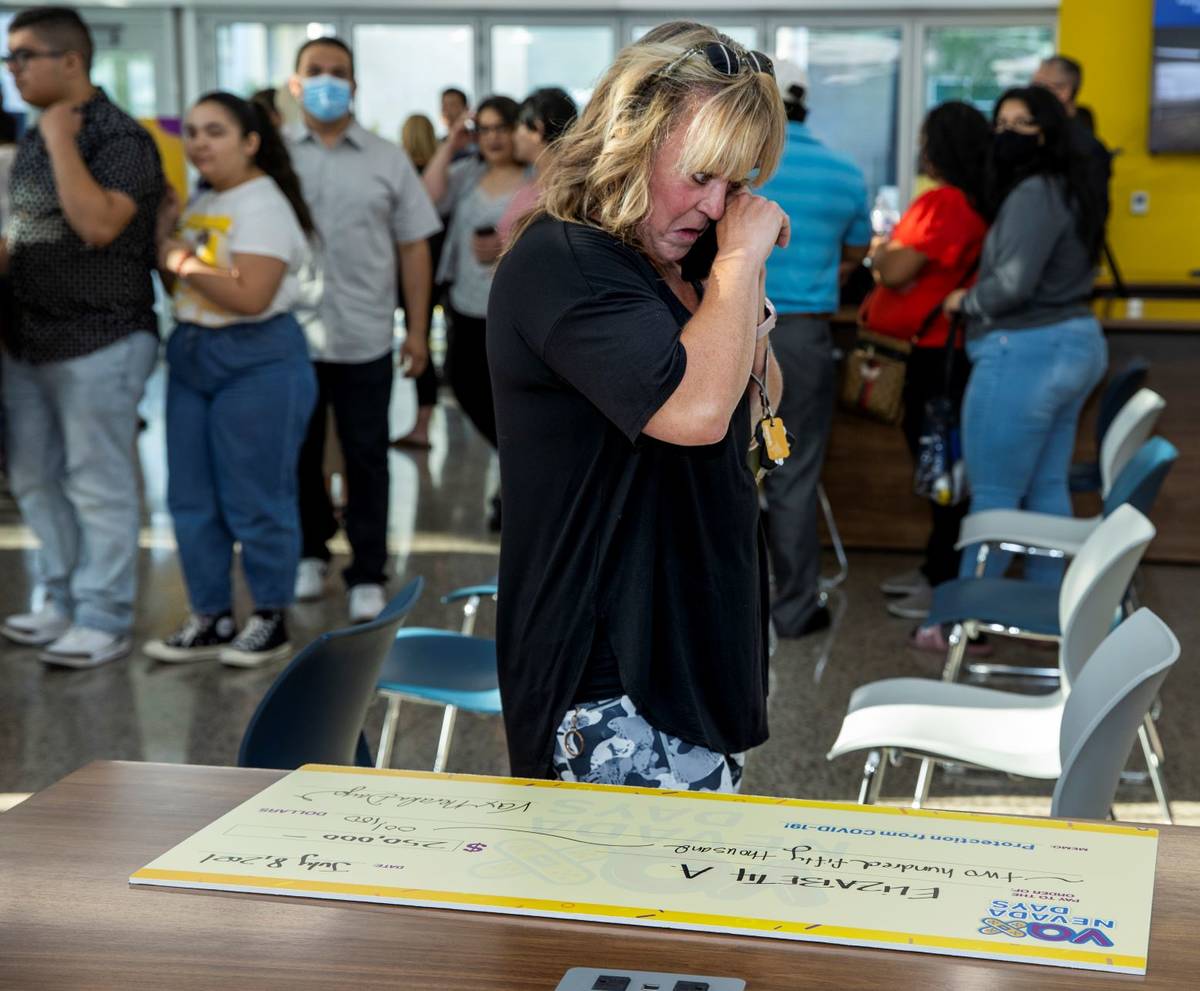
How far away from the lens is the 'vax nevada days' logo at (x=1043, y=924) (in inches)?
41.9

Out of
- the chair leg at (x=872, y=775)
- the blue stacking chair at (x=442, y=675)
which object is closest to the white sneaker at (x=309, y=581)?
the blue stacking chair at (x=442, y=675)

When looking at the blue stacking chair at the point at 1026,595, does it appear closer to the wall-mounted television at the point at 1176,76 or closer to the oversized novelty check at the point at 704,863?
the oversized novelty check at the point at 704,863

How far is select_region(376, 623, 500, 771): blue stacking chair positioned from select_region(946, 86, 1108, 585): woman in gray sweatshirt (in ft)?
5.76

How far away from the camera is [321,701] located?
68.2 inches

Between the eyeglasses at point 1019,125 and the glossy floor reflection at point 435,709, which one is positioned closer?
the glossy floor reflection at point 435,709

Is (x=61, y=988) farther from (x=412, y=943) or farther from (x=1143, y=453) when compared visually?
(x=1143, y=453)

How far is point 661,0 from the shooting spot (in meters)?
12.3

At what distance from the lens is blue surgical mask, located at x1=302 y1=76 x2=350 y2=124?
14.2 ft

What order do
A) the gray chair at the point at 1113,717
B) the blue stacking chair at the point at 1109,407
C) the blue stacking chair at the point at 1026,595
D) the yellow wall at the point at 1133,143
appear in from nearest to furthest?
the gray chair at the point at 1113,717
the blue stacking chair at the point at 1026,595
the blue stacking chair at the point at 1109,407
the yellow wall at the point at 1133,143

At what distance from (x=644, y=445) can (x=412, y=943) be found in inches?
22.7

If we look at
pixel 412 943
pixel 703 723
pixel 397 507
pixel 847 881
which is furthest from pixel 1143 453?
pixel 397 507

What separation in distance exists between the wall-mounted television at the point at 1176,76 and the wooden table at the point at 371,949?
7688 mm

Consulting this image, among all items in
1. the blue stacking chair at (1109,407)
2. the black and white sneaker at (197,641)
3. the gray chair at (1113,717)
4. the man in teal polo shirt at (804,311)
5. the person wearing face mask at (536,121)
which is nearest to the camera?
the gray chair at (1113,717)

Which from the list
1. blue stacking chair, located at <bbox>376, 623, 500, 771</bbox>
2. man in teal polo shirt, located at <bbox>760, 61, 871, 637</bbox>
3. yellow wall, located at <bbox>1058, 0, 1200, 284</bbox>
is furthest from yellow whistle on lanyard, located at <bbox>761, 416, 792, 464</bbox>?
yellow wall, located at <bbox>1058, 0, 1200, 284</bbox>
